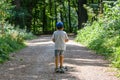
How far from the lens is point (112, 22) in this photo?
18734 mm

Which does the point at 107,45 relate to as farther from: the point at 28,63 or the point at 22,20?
the point at 22,20

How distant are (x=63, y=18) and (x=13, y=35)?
144ft

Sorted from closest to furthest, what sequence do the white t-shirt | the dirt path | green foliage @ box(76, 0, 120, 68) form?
the dirt path, the white t-shirt, green foliage @ box(76, 0, 120, 68)

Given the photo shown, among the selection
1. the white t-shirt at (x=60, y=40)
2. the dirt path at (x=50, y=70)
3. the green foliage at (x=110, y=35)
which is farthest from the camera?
the green foliage at (x=110, y=35)

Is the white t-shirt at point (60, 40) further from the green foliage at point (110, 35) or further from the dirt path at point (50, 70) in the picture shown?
the green foliage at point (110, 35)

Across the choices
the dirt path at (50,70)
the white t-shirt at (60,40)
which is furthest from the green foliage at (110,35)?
the white t-shirt at (60,40)

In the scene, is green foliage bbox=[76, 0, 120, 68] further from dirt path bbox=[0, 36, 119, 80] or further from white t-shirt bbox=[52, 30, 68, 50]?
white t-shirt bbox=[52, 30, 68, 50]

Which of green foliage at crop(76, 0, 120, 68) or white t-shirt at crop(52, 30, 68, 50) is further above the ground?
white t-shirt at crop(52, 30, 68, 50)

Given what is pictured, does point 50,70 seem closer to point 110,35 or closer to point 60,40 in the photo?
point 60,40

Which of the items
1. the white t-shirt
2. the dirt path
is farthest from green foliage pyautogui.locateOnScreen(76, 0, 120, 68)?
the white t-shirt

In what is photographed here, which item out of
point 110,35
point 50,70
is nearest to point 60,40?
point 50,70

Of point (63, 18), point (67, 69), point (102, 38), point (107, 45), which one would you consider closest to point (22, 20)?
point (63, 18)

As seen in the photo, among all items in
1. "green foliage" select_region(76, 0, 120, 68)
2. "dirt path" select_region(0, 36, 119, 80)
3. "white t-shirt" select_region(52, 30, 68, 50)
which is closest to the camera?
"dirt path" select_region(0, 36, 119, 80)

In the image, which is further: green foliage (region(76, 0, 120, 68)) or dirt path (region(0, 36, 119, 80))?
green foliage (region(76, 0, 120, 68))
